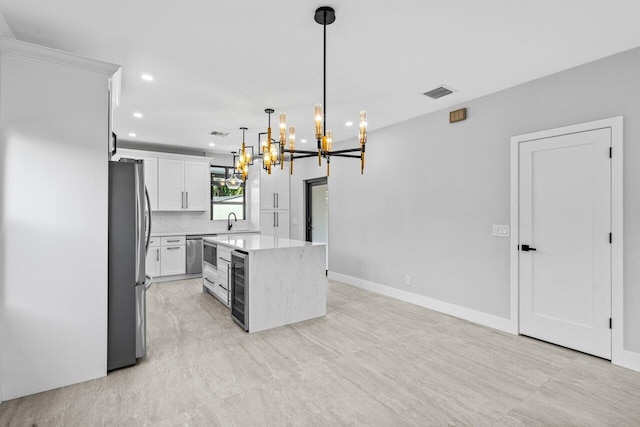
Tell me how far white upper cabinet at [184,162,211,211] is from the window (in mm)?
415

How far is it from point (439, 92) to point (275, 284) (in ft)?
9.50

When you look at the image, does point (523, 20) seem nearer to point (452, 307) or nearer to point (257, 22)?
point (257, 22)

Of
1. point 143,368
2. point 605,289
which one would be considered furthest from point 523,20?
point 143,368

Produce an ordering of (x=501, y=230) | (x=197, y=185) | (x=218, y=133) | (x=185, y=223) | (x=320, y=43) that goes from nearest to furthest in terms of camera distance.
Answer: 1. (x=320, y=43)
2. (x=501, y=230)
3. (x=218, y=133)
4. (x=197, y=185)
5. (x=185, y=223)

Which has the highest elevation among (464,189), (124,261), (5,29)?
(5,29)

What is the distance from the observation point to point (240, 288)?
145 inches

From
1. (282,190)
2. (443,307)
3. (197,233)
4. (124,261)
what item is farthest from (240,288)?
(282,190)

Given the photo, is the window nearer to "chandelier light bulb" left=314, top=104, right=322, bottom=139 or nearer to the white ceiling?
the white ceiling

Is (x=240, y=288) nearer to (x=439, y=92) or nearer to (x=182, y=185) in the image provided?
(x=439, y=92)

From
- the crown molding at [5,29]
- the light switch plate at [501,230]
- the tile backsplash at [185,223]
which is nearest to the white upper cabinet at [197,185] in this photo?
the tile backsplash at [185,223]

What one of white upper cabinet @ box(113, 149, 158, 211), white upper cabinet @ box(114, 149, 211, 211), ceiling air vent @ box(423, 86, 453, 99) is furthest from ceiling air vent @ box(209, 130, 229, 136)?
ceiling air vent @ box(423, 86, 453, 99)

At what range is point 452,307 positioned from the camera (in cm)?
408

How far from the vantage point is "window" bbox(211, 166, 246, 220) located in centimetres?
721

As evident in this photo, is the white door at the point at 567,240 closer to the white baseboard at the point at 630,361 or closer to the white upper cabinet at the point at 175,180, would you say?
the white baseboard at the point at 630,361
